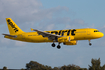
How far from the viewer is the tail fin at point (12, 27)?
273 ft

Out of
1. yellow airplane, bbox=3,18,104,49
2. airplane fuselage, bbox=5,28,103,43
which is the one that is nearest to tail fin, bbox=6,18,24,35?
yellow airplane, bbox=3,18,104,49

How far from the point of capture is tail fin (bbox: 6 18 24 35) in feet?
273

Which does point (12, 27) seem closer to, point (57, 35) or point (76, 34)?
point (57, 35)

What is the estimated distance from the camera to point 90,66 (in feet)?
356

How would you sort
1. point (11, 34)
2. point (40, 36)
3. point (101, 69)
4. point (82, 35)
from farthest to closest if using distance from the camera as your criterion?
point (101, 69) → point (11, 34) → point (40, 36) → point (82, 35)

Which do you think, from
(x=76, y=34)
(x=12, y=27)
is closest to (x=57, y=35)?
(x=76, y=34)

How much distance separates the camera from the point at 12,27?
8456 centimetres

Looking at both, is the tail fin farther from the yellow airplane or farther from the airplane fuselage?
the airplane fuselage

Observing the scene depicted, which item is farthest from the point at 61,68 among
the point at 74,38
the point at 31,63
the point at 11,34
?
the point at 74,38

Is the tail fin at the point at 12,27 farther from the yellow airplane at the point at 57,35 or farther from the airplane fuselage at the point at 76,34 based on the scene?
the airplane fuselage at the point at 76,34

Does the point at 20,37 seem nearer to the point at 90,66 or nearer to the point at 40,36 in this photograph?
the point at 40,36

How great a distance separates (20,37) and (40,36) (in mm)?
7451

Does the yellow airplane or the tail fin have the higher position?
the tail fin

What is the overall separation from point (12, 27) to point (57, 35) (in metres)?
21.0
